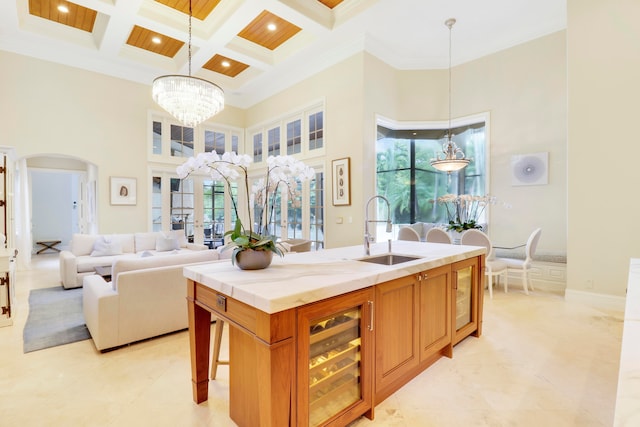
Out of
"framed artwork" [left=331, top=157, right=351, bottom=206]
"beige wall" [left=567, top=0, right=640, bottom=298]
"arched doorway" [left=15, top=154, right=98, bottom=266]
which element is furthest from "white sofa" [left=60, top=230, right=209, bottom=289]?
"beige wall" [left=567, top=0, right=640, bottom=298]

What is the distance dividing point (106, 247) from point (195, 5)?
4139 mm

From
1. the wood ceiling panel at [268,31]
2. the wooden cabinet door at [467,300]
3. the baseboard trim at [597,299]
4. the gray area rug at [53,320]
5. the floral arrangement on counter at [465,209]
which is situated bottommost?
the gray area rug at [53,320]

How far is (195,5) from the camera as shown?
15.1 ft

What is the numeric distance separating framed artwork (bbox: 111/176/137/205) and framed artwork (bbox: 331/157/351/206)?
4109 mm

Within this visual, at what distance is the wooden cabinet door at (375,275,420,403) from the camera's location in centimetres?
180

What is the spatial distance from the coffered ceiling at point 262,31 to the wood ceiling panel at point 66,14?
15 mm

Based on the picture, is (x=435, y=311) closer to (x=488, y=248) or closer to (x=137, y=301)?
(x=488, y=248)

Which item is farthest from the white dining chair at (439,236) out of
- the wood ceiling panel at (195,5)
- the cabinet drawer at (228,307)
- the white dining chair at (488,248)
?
the wood ceiling panel at (195,5)

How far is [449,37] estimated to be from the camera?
5.10m

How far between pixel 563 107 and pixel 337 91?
3483mm

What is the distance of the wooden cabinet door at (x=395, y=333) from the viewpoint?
180 centimetres

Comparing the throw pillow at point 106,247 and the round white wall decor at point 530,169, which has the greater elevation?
the round white wall decor at point 530,169

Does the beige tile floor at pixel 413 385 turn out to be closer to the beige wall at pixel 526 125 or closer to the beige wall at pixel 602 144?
the beige wall at pixel 602 144

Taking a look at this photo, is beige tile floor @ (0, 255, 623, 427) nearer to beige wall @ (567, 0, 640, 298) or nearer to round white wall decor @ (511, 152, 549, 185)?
beige wall @ (567, 0, 640, 298)
